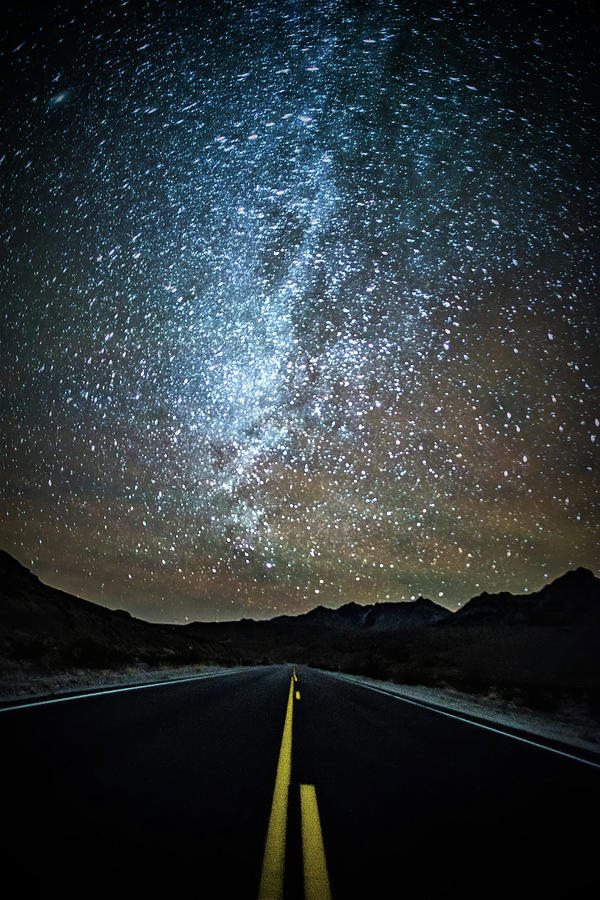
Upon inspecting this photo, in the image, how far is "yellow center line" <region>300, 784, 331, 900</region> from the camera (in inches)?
87.4

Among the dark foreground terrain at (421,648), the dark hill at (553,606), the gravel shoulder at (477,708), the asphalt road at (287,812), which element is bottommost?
the dark hill at (553,606)

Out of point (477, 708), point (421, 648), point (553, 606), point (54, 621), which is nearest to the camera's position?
point (477, 708)

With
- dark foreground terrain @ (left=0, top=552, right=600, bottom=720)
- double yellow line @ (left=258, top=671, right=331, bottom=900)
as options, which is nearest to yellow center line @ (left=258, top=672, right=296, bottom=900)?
double yellow line @ (left=258, top=671, right=331, bottom=900)

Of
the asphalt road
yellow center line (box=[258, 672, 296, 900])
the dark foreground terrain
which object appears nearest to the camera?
yellow center line (box=[258, 672, 296, 900])

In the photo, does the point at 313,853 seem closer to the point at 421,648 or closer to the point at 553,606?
the point at 421,648

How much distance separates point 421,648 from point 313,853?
63.9 metres

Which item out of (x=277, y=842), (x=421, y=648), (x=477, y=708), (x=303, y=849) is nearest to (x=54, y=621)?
(x=477, y=708)

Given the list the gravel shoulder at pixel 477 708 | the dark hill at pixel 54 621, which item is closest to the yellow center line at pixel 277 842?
the gravel shoulder at pixel 477 708

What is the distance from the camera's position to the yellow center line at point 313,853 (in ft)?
7.28

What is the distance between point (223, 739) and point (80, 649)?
13.2 metres

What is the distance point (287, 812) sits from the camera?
3252 mm

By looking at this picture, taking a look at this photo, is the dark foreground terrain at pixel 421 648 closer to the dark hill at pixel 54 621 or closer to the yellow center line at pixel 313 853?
the dark hill at pixel 54 621

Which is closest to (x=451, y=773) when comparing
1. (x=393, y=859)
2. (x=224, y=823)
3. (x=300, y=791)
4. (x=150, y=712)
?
(x=300, y=791)

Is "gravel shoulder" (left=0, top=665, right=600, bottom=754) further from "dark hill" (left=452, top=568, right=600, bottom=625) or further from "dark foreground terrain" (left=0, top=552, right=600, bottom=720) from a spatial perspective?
"dark hill" (left=452, top=568, right=600, bottom=625)
